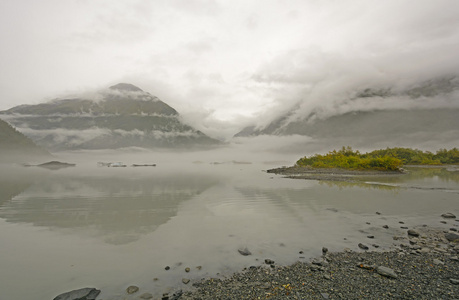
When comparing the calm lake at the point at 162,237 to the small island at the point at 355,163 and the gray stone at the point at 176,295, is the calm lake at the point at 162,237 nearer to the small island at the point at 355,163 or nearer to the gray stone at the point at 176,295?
the gray stone at the point at 176,295

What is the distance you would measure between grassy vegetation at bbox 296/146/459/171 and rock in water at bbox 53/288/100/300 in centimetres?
12075

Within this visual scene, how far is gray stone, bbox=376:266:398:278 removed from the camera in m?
10.2

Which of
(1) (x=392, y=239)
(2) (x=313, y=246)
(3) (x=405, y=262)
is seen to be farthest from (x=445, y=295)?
(1) (x=392, y=239)

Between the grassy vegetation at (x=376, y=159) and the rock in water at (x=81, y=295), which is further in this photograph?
the grassy vegetation at (x=376, y=159)

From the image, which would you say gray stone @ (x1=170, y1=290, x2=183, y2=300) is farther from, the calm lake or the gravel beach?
the calm lake

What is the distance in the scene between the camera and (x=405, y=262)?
11867 millimetres

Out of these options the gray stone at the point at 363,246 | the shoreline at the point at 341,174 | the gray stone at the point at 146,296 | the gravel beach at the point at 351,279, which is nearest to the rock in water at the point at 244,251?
the gravel beach at the point at 351,279

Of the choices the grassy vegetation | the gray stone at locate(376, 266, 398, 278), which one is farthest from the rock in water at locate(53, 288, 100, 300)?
the grassy vegetation

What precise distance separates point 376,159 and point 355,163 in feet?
31.6

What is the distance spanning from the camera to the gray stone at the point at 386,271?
1018cm

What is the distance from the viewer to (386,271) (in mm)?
10414

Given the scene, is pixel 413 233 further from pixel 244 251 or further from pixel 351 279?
pixel 244 251

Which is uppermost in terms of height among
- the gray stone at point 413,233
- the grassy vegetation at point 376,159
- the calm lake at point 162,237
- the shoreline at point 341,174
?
the grassy vegetation at point 376,159

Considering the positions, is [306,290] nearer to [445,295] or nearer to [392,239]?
[445,295]
